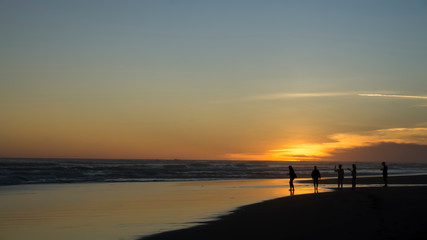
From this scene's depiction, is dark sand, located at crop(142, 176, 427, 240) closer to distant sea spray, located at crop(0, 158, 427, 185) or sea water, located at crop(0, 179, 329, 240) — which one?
sea water, located at crop(0, 179, 329, 240)

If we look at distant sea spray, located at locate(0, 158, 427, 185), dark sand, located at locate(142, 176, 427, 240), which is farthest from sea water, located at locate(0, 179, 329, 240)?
distant sea spray, located at locate(0, 158, 427, 185)

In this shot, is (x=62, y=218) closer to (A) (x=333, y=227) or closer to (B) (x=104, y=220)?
(B) (x=104, y=220)

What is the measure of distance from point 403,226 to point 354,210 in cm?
377

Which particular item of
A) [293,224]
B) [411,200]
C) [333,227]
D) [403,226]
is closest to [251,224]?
[293,224]

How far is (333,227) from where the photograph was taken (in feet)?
39.1

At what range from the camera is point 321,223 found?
12.7 m

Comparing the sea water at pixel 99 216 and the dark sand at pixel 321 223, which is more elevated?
the dark sand at pixel 321 223

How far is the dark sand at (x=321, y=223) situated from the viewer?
10961 mm

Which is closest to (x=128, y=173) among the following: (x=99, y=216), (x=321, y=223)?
(x=99, y=216)

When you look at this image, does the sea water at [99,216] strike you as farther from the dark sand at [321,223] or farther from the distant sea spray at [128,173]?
the distant sea spray at [128,173]

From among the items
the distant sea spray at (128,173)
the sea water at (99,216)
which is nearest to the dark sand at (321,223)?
the sea water at (99,216)

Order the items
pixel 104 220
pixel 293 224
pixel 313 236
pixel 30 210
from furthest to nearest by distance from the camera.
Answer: pixel 30 210, pixel 104 220, pixel 293 224, pixel 313 236

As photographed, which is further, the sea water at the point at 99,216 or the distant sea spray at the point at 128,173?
the distant sea spray at the point at 128,173

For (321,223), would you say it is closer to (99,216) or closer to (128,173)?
(99,216)
